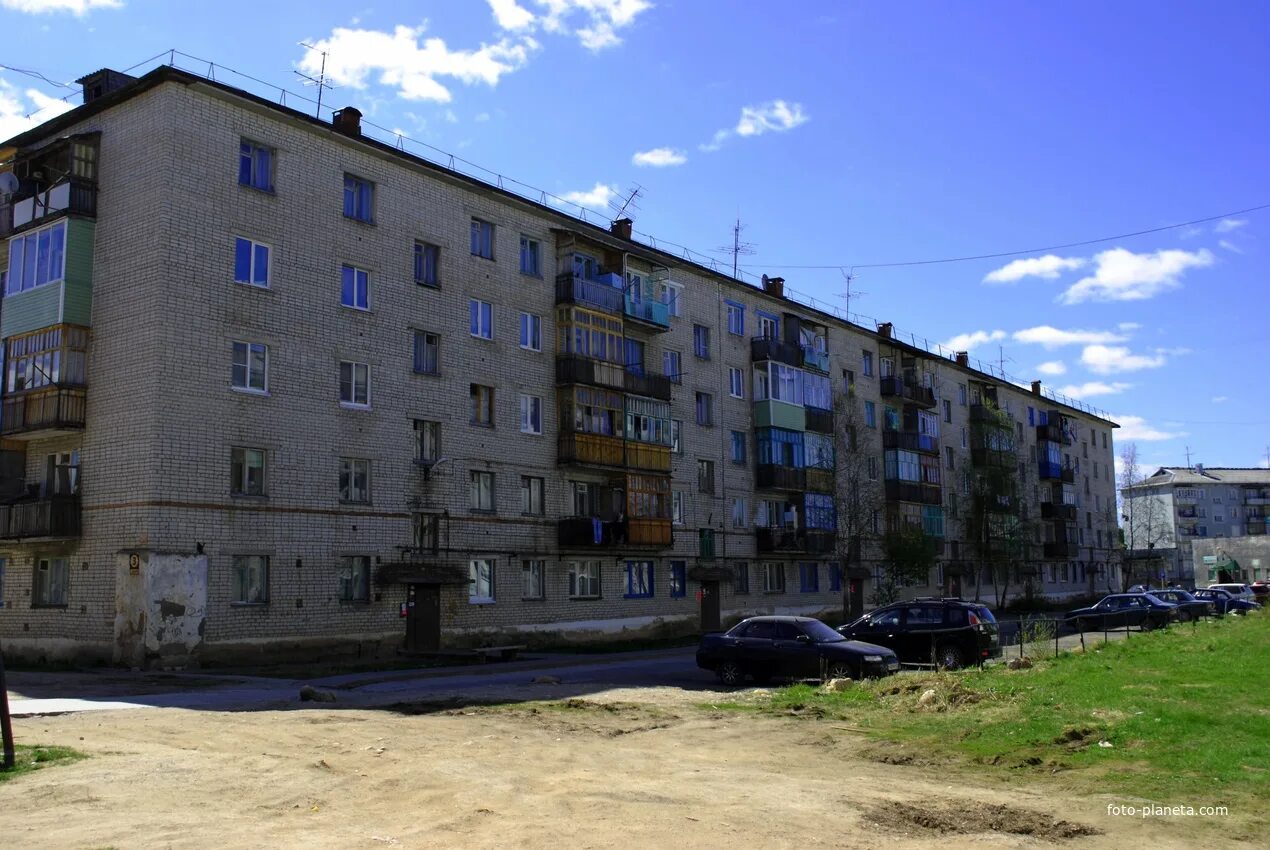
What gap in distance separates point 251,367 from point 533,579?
470 inches

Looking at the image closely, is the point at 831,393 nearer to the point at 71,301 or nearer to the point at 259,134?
the point at 259,134

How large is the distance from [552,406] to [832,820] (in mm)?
28457

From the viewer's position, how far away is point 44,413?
91.1 feet

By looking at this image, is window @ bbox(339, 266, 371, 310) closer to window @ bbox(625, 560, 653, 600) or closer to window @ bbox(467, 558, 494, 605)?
window @ bbox(467, 558, 494, 605)

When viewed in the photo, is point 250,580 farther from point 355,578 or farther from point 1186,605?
point 1186,605

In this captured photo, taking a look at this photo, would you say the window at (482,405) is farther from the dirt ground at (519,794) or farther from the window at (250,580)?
the dirt ground at (519,794)

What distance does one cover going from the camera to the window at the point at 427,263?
1308 inches

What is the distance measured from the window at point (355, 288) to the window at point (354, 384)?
175 cm

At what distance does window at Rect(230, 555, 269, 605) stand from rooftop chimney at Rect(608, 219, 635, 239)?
20.4m

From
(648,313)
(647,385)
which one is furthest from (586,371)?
(648,313)

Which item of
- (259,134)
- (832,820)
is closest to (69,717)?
(832,820)

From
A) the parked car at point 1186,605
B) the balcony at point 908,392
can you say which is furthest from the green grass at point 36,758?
the balcony at point 908,392

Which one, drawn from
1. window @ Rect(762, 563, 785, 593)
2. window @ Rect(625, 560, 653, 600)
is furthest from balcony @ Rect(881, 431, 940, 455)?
window @ Rect(625, 560, 653, 600)

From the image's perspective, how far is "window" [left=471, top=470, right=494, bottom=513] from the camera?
33781 mm
